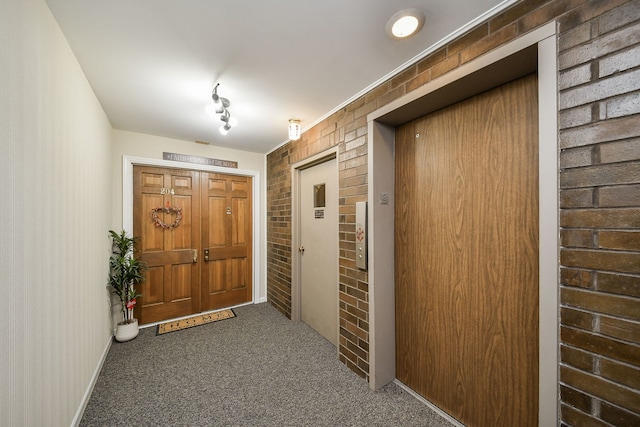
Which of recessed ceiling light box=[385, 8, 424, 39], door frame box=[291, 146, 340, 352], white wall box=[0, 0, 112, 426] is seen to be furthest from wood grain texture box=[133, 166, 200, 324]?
recessed ceiling light box=[385, 8, 424, 39]

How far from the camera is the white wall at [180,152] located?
2.86 metres

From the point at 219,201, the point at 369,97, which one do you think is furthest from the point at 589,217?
the point at 219,201

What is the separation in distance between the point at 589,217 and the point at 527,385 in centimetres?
99

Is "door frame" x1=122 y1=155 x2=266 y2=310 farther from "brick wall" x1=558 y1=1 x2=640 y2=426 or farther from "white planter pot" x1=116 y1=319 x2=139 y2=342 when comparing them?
"brick wall" x1=558 y1=1 x2=640 y2=426

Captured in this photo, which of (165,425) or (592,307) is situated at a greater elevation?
(592,307)

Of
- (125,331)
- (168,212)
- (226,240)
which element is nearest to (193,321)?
(125,331)

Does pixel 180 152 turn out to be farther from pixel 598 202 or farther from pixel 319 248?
pixel 598 202

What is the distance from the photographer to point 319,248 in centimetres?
283

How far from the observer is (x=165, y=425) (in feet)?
5.17

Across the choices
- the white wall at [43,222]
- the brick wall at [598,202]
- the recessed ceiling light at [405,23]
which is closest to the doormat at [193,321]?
the white wall at [43,222]

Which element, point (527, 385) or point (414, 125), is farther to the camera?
point (414, 125)

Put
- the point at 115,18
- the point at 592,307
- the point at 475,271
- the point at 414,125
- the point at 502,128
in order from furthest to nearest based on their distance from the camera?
the point at 414,125
the point at 475,271
the point at 502,128
the point at 115,18
the point at 592,307

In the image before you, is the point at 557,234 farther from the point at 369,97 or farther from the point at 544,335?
the point at 369,97

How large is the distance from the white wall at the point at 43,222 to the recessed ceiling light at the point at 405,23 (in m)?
1.60
